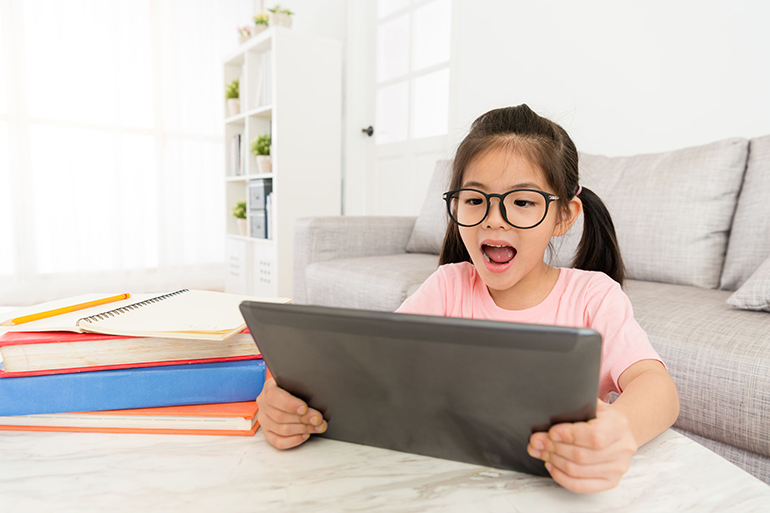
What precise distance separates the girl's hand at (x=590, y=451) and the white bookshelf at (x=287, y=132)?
2580mm

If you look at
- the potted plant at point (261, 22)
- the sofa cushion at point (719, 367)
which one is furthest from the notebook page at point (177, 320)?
the potted plant at point (261, 22)

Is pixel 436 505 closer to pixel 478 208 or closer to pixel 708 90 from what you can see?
pixel 478 208

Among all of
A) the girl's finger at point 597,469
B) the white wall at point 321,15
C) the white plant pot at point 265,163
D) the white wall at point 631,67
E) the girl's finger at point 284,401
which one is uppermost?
the white wall at point 321,15

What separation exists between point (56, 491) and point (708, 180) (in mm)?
1591

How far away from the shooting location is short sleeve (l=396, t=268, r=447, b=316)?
2.60ft

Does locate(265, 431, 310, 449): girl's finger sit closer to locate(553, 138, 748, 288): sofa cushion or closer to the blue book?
the blue book

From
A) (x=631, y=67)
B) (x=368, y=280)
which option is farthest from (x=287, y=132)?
(x=631, y=67)

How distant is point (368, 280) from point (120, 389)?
43.7 inches

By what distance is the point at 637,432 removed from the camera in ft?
1.44

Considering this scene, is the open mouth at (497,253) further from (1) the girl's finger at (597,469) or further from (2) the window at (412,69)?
(2) the window at (412,69)

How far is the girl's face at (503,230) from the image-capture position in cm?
66

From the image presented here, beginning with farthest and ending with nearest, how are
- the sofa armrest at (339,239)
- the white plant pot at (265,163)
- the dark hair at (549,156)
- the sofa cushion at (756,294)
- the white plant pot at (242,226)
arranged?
the white plant pot at (242,226) < the white plant pot at (265,163) < the sofa armrest at (339,239) < the sofa cushion at (756,294) < the dark hair at (549,156)

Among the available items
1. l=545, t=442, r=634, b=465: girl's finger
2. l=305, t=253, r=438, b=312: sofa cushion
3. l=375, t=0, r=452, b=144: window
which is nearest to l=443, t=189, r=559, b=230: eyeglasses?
l=545, t=442, r=634, b=465: girl's finger

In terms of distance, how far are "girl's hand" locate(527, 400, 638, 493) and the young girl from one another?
0.09 metres
